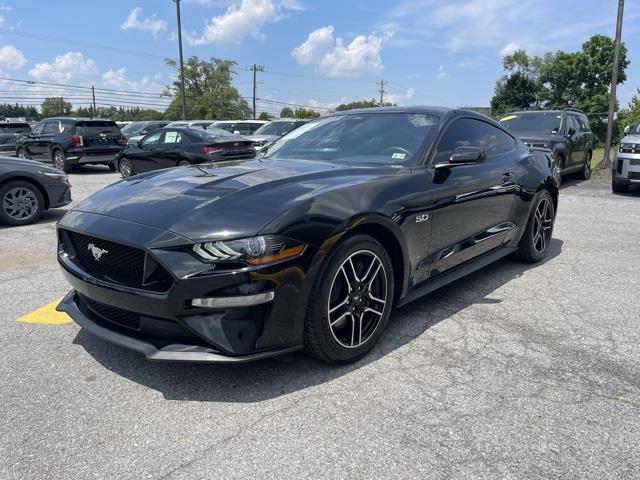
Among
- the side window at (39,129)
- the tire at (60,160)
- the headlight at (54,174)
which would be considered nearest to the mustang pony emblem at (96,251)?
the headlight at (54,174)

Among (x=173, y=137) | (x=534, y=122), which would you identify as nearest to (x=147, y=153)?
(x=173, y=137)

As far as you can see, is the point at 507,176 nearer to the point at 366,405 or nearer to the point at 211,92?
the point at 366,405

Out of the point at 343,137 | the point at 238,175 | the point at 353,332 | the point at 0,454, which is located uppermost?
the point at 343,137

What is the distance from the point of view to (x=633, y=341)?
3.45 m

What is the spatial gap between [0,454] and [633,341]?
365cm

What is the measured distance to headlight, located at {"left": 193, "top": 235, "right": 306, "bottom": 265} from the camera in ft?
8.20

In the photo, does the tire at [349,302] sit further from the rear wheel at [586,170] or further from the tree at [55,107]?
the tree at [55,107]

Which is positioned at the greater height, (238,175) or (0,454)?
(238,175)

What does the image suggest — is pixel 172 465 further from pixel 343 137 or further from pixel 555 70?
pixel 555 70

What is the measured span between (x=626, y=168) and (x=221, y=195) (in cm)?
1008

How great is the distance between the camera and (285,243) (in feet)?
8.50

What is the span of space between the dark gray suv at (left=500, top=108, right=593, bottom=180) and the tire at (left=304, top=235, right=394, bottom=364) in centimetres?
883

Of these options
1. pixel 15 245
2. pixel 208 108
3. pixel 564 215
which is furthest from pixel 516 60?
pixel 15 245

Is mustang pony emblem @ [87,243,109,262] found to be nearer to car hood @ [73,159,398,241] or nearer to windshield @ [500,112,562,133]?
car hood @ [73,159,398,241]
